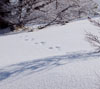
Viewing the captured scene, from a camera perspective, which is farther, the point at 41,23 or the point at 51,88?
the point at 41,23

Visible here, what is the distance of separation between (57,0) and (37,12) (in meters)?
0.82

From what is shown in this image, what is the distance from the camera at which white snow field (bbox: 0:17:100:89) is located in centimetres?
251

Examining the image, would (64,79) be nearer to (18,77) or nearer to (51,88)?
(51,88)

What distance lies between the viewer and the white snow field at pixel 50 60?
8.22 feet

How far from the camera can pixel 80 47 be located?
499 cm

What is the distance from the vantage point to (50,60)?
148 inches

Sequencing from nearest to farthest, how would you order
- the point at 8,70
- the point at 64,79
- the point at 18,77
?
1. the point at 64,79
2. the point at 18,77
3. the point at 8,70

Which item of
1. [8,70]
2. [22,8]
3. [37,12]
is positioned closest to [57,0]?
[37,12]

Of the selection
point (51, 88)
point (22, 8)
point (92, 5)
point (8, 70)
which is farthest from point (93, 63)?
point (92, 5)

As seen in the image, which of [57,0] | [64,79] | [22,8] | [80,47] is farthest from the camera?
[57,0]

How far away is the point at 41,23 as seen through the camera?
688 cm

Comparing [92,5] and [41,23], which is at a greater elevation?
[92,5]

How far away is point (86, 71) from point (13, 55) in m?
2.31

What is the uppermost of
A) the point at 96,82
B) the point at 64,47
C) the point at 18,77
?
the point at 96,82
